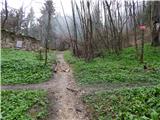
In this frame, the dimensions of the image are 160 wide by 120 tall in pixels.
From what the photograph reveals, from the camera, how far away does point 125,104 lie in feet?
26.6

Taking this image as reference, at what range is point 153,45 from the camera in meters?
21.9

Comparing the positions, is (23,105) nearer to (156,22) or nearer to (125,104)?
(125,104)

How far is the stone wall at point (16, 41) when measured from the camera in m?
22.6

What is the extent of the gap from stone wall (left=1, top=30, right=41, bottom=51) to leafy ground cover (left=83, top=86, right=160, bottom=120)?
14.8 meters

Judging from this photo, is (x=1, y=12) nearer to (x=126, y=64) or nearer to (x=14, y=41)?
(x=14, y=41)

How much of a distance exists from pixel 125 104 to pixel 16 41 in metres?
18.3

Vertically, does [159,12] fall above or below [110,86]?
above

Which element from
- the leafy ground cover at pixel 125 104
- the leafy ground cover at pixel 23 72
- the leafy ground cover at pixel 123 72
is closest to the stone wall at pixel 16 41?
the leafy ground cover at pixel 23 72

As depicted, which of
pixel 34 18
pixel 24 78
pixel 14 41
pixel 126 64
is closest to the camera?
pixel 24 78

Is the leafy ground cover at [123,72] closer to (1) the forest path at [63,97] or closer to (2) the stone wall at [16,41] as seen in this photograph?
(1) the forest path at [63,97]

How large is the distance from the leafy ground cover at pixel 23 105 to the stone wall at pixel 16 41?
13576mm

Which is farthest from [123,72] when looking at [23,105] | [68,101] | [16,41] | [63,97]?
[16,41]

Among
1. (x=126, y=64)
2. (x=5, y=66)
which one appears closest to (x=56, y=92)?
(x=5, y=66)

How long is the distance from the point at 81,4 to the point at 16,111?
13.9 meters
